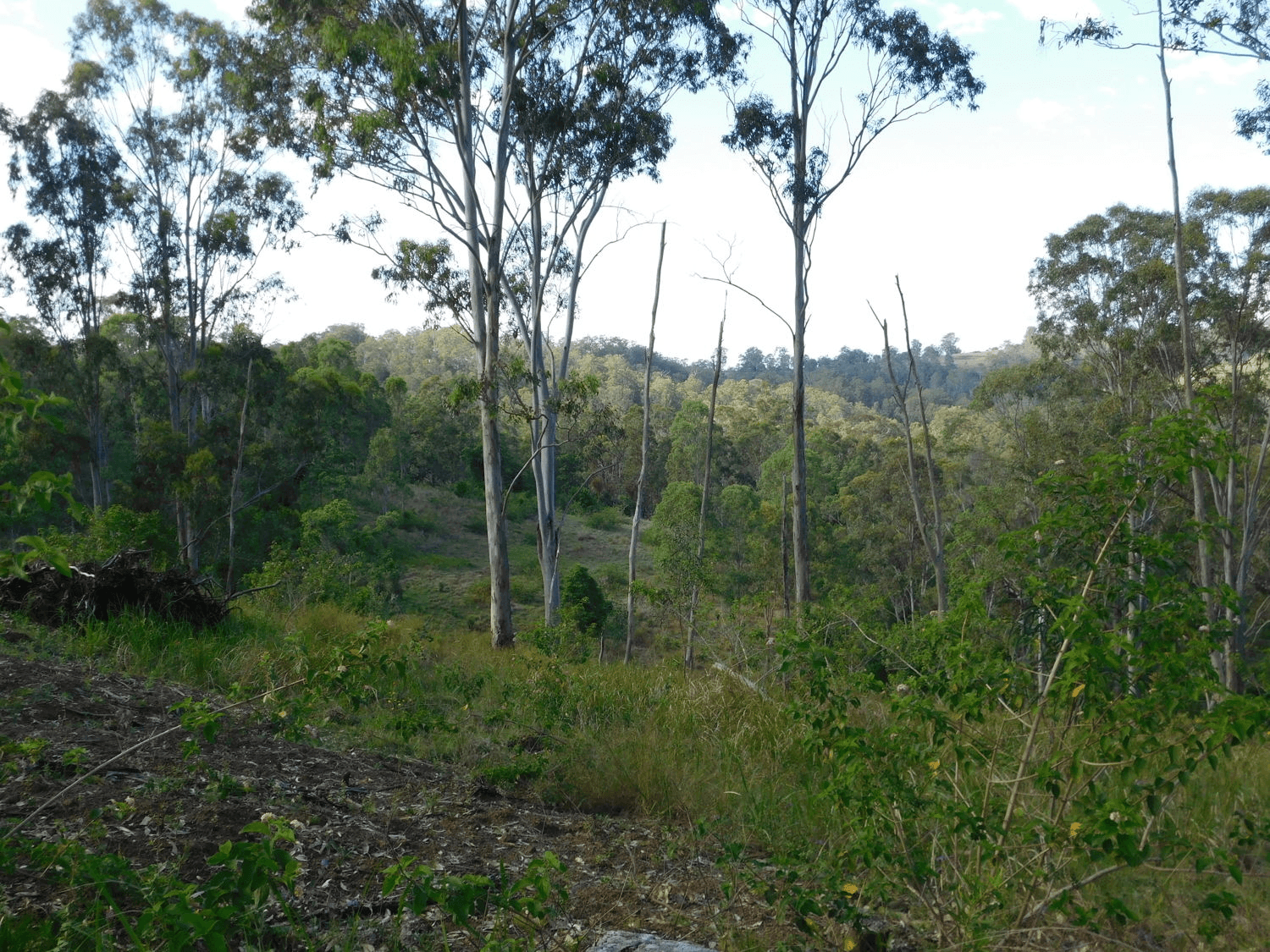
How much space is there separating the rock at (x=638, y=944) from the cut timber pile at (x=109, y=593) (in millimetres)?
4597

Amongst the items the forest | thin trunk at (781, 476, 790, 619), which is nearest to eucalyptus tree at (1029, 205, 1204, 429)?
the forest

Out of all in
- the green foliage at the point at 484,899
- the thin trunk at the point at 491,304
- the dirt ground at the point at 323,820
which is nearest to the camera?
the green foliage at the point at 484,899

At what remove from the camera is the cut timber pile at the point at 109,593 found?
6.09m

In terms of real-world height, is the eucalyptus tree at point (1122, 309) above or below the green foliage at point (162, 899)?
above

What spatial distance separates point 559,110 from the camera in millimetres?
15336

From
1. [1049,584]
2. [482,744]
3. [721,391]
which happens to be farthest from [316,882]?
[721,391]

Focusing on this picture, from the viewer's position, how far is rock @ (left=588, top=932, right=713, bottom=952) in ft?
8.71

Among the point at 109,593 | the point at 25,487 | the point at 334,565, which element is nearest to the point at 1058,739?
the point at 25,487

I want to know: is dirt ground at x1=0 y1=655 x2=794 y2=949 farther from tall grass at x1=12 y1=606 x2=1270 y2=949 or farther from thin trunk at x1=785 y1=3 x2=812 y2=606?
thin trunk at x1=785 y1=3 x2=812 y2=606

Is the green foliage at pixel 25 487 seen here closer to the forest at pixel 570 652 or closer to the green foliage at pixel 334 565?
the forest at pixel 570 652

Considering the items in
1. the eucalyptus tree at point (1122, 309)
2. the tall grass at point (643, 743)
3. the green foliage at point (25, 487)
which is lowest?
the tall grass at point (643, 743)

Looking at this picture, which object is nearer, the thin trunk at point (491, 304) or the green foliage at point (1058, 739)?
the green foliage at point (1058, 739)

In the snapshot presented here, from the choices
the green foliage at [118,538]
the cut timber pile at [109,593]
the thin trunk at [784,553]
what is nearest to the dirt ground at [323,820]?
the cut timber pile at [109,593]

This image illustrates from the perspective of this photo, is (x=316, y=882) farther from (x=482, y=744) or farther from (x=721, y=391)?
(x=721, y=391)
